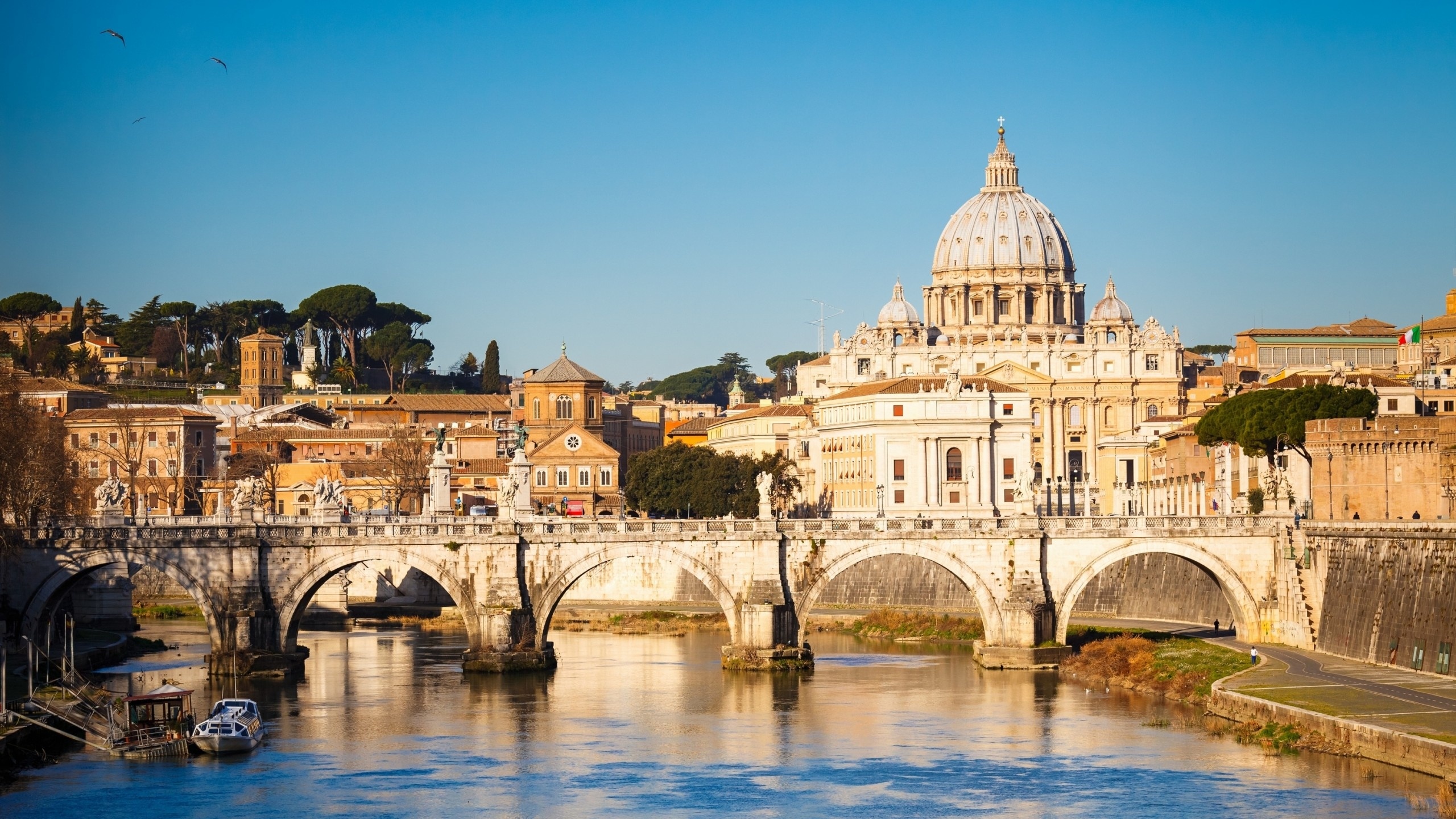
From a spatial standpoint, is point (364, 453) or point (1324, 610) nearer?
point (1324, 610)

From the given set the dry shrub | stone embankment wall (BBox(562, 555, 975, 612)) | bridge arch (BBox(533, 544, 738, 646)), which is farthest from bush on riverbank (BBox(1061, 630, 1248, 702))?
stone embankment wall (BBox(562, 555, 975, 612))

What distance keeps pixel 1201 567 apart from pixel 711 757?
2011 centimetres

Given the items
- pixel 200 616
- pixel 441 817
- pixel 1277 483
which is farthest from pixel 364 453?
pixel 441 817

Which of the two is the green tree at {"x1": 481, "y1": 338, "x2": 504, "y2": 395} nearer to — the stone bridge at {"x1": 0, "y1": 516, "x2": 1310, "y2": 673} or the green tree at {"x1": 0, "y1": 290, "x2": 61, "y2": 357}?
the green tree at {"x1": 0, "y1": 290, "x2": 61, "y2": 357}

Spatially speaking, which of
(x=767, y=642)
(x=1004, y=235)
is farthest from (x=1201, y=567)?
(x=1004, y=235)

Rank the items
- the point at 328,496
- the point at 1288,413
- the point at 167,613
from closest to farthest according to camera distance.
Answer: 1. the point at 1288,413
2. the point at 328,496
3. the point at 167,613

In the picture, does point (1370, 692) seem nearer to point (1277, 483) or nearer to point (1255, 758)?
point (1255, 758)

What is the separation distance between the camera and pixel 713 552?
65.0m

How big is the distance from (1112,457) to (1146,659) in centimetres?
6934

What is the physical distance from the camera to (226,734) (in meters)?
51.3

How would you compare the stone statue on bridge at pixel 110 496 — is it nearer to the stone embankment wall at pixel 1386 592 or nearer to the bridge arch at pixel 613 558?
the bridge arch at pixel 613 558

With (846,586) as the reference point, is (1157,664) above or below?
below

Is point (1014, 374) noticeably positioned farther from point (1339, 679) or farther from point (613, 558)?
point (1339, 679)

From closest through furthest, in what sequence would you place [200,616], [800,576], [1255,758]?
[1255,758], [800,576], [200,616]
